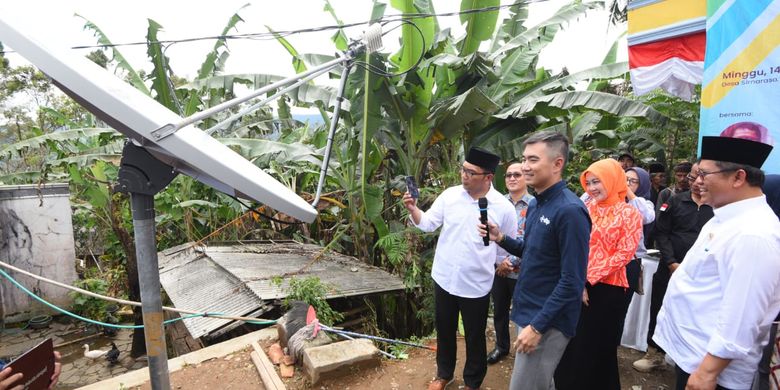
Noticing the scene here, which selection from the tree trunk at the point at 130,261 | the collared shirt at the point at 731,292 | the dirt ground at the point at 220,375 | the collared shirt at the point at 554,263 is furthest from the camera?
the tree trunk at the point at 130,261

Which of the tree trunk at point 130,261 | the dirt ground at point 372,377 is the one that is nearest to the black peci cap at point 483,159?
the dirt ground at point 372,377

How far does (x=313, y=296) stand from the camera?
419 centimetres

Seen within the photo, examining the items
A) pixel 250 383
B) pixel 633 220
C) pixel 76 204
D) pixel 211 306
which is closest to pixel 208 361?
pixel 250 383

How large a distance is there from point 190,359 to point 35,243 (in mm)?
6028

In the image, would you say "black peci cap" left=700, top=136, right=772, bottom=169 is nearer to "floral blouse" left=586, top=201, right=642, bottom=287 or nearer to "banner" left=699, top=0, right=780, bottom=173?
"floral blouse" left=586, top=201, right=642, bottom=287

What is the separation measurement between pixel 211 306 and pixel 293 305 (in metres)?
1.03

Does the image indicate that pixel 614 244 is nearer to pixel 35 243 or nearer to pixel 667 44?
pixel 667 44

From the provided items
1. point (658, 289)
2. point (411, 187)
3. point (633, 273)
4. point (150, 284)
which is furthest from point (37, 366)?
point (658, 289)

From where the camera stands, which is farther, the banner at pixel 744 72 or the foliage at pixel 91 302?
the foliage at pixel 91 302

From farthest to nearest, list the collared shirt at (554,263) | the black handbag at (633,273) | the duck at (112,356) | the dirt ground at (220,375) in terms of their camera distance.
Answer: the duck at (112,356) < the dirt ground at (220,375) < the black handbag at (633,273) < the collared shirt at (554,263)

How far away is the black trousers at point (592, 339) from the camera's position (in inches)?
105

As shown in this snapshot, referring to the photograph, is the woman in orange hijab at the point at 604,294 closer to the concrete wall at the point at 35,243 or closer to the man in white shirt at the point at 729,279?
the man in white shirt at the point at 729,279

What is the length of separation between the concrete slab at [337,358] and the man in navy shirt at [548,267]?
1541 mm

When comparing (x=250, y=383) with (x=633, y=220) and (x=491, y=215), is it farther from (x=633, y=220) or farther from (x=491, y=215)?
(x=633, y=220)
